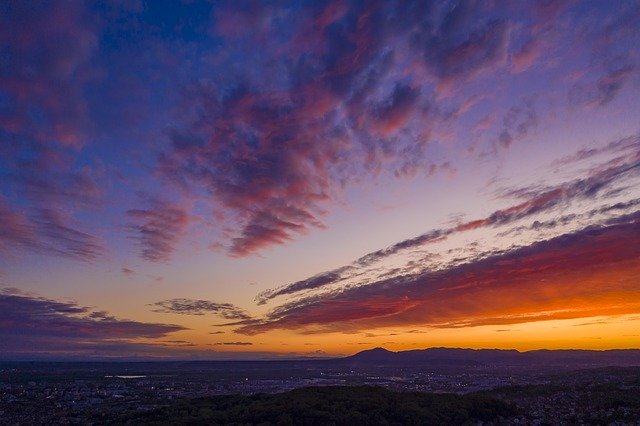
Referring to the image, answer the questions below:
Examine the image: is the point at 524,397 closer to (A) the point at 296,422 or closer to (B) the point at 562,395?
(B) the point at 562,395

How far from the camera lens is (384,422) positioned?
34.4 m

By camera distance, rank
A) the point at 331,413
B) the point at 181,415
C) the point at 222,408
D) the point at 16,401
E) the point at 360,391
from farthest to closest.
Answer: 1. the point at 16,401
2. the point at 360,391
3. the point at 222,408
4. the point at 181,415
5. the point at 331,413

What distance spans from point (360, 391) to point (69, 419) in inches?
1324

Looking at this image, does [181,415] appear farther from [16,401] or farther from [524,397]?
[16,401]

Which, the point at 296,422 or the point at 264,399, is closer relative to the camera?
the point at 296,422

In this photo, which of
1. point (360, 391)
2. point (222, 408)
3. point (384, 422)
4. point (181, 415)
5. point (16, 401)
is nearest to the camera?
point (384, 422)

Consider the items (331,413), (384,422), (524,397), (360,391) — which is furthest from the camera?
(524,397)

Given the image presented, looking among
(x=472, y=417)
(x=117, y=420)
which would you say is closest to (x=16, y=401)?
(x=117, y=420)

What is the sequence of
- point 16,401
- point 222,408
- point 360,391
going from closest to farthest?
1. point 222,408
2. point 360,391
3. point 16,401

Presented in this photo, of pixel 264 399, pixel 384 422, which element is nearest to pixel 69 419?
pixel 264 399

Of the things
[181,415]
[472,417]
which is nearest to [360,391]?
[472,417]

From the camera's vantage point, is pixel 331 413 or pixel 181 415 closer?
pixel 331 413

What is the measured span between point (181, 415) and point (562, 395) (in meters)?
41.5

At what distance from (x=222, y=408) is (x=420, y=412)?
69.4ft
